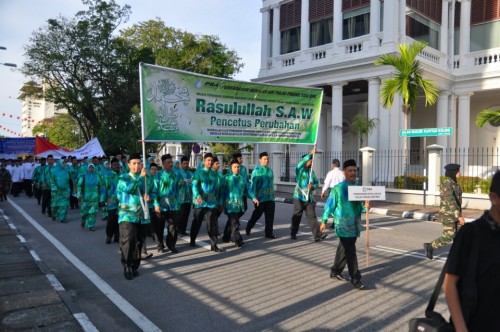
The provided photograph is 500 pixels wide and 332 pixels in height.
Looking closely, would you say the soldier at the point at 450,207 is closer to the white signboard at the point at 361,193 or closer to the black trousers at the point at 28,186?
the white signboard at the point at 361,193

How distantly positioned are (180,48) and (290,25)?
10194 millimetres

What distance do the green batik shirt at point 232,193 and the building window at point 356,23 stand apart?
16057mm

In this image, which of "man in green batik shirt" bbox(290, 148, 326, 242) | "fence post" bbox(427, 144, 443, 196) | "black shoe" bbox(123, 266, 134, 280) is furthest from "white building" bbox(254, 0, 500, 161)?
"black shoe" bbox(123, 266, 134, 280)

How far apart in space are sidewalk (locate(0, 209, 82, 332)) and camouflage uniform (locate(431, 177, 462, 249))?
217 inches

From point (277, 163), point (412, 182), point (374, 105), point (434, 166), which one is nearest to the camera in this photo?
point (434, 166)

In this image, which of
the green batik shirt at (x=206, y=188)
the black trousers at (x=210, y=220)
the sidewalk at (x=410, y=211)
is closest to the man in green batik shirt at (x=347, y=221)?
the black trousers at (x=210, y=220)

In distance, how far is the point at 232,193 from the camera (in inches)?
325

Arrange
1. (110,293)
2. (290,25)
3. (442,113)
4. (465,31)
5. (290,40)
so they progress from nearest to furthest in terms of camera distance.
Answer: 1. (110,293)
2. (442,113)
3. (465,31)
4. (290,25)
5. (290,40)

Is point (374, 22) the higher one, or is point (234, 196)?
point (374, 22)

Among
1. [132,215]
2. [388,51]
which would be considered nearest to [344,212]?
[132,215]

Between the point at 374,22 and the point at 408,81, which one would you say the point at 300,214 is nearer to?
the point at 408,81

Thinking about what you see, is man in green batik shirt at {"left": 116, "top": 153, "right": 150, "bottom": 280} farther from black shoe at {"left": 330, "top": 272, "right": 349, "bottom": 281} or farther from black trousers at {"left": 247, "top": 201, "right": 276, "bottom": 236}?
black trousers at {"left": 247, "top": 201, "right": 276, "bottom": 236}

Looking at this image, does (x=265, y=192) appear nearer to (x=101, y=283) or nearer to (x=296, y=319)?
(x=101, y=283)

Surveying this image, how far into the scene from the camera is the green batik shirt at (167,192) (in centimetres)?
803
